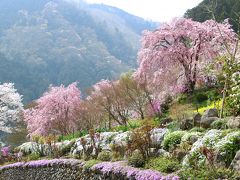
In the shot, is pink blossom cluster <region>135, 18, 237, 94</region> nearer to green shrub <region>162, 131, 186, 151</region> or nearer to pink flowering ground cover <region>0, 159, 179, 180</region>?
pink flowering ground cover <region>0, 159, 179, 180</region>

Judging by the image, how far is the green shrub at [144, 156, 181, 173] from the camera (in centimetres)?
1040

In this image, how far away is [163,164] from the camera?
1074 cm

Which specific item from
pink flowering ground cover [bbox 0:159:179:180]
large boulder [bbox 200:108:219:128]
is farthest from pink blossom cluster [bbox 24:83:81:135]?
large boulder [bbox 200:108:219:128]

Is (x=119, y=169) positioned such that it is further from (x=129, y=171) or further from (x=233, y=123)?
(x=233, y=123)

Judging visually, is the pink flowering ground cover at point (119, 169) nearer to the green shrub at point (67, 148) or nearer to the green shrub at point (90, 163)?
the green shrub at point (90, 163)

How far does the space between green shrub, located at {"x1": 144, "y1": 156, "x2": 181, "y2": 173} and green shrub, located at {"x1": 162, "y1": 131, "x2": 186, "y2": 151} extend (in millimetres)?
807

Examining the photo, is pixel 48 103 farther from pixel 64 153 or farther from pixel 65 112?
pixel 64 153

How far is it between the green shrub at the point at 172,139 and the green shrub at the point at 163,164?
81 centimetres

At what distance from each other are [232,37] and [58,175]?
50.0ft

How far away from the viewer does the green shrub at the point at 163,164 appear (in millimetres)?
10398

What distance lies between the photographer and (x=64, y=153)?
64.6 feet

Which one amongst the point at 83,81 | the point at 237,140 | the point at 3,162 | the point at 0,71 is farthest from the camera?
the point at 83,81

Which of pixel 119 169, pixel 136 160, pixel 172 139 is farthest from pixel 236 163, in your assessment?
pixel 119 169

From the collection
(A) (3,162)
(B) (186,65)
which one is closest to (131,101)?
(B) (186,65)
